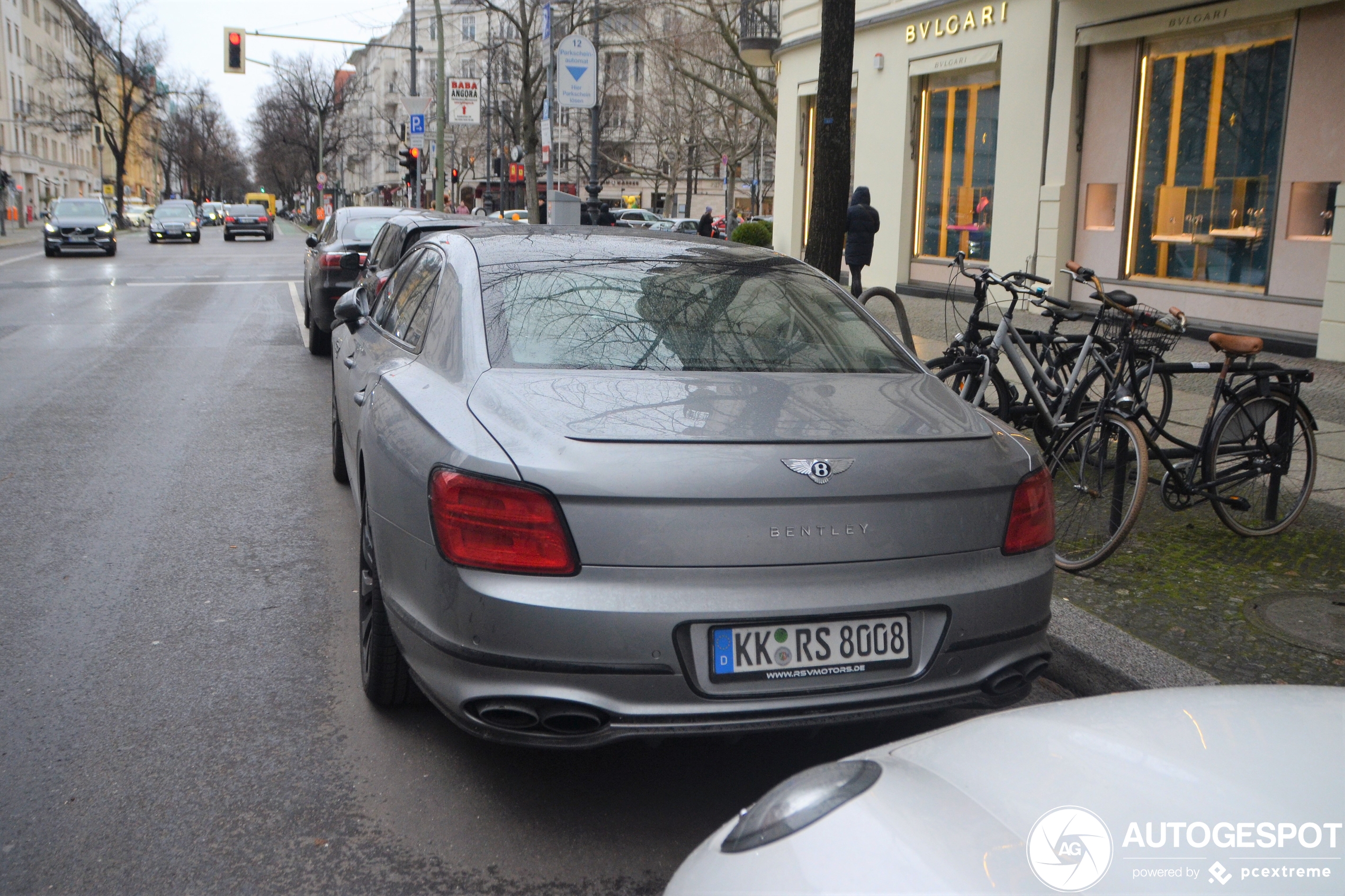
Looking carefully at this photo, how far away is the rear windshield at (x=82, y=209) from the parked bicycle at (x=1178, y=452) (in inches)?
1343

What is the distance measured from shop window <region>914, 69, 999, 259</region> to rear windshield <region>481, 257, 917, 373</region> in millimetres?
13818

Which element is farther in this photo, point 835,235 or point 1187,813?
point 835,235

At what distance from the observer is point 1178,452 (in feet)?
17.9

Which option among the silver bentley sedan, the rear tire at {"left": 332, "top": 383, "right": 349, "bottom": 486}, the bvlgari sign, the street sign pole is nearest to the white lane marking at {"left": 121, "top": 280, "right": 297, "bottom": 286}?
the street sign pole

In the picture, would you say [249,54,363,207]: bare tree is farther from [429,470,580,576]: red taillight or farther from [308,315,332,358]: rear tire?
[429,470,580,576]: red taillight

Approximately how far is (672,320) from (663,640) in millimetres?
1263

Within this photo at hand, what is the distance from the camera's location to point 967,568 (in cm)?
→ 310

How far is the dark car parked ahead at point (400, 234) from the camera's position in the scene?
381 inches

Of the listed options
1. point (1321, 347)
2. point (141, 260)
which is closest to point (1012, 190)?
point (1321, 347)

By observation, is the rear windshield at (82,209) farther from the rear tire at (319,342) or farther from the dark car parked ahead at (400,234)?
the dark car parked ahead at (400,234)

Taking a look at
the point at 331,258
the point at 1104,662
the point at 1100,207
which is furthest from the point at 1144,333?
the point at 1100,207

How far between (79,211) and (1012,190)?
27.7 meters

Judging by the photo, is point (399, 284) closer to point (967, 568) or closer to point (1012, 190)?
point (967, 568)

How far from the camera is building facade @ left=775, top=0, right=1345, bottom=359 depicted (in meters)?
12.4
